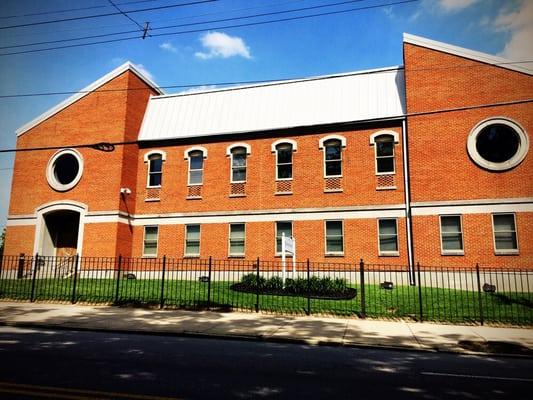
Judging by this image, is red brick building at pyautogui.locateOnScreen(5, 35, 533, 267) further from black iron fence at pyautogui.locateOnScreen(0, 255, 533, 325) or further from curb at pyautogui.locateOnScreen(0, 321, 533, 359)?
curb at pyautogui.locateOnScreen(0, 321, 533, 359)

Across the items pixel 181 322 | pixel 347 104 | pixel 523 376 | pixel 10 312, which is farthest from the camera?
pixel 347 104

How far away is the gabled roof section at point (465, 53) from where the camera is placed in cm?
2058

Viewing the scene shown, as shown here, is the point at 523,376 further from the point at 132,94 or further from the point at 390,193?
the point at 132,94

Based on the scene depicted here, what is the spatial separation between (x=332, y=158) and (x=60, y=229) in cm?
1873

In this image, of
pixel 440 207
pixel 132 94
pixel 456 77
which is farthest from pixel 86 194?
pixel 456 77

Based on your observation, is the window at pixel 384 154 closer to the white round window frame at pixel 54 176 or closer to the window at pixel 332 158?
the window at pixel 332 158

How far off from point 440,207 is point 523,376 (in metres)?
14.7

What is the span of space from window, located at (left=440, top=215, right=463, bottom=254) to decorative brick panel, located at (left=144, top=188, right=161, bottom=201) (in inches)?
667

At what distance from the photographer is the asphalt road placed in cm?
564

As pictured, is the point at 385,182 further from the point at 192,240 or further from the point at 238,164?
the point at 192,240

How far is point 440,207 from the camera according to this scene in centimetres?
2098

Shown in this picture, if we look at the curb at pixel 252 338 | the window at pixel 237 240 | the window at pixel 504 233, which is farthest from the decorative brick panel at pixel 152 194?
the window at pixel 504 233

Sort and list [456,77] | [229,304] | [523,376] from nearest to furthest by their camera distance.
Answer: [523,376]
[229,304]
[456,77]

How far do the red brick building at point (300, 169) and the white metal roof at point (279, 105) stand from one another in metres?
0.09
